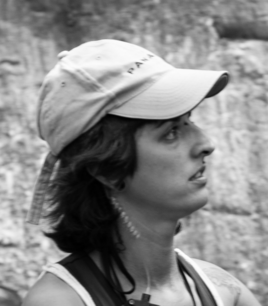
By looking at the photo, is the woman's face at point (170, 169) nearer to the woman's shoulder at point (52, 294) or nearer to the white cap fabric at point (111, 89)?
the white cap fabric at point (111, 89)

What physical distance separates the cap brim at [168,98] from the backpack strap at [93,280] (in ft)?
1.34

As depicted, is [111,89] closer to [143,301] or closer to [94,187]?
[94,187]

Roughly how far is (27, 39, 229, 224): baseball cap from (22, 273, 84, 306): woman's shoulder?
0.34m

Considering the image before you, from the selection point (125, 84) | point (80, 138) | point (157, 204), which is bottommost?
point (157, 204)

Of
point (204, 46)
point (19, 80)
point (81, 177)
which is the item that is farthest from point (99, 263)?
point (204, 46)

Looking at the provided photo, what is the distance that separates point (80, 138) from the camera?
1681 millimetres

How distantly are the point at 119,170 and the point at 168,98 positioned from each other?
220 millimetres

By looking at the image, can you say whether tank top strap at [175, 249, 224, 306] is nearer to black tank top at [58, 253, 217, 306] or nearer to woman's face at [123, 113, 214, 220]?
black tank top at [58, 253, 217, 306]

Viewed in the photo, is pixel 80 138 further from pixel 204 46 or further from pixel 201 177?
pixel 204 46

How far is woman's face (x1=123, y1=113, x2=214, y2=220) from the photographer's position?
65.1 inches

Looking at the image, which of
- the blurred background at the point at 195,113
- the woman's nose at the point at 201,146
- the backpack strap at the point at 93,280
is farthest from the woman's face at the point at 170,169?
the blurred background at the point at 195,113

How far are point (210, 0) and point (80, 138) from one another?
266 cm

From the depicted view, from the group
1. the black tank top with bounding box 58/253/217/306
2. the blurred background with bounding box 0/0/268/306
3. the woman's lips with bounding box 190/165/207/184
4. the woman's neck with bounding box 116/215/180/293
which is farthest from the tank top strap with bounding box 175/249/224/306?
the blurred background with bounding box 0/0/268/306

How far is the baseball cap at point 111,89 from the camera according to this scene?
63.8 inches
